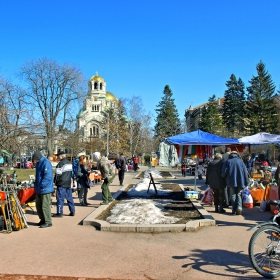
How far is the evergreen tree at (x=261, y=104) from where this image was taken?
188 feet

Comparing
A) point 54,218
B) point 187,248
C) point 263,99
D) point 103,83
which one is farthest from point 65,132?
point 103,83

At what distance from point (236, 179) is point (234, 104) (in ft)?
211

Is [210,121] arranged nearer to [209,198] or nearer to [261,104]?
[261,104]

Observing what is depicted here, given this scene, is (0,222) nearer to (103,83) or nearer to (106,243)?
(106,243)

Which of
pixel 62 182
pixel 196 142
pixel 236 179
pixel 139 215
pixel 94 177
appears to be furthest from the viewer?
pixel 94 177

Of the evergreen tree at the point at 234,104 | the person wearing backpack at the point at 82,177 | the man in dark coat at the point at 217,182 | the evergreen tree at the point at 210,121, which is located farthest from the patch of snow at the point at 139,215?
the evergreen tree at the point at 234,104

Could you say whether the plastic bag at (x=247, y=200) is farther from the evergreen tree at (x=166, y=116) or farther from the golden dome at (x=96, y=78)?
the golden dome at (x=96, y=78)

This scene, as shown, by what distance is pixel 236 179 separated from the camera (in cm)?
923

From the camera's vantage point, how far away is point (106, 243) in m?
6.50

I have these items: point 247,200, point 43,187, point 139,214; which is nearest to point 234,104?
point 247,200

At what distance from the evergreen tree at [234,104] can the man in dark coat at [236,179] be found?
204 feet

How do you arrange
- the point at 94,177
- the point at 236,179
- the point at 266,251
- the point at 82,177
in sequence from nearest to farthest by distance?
the point at 266,251, the point at 236,179, the point at 82,177, the point at 94,177

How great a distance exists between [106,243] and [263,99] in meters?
59.3

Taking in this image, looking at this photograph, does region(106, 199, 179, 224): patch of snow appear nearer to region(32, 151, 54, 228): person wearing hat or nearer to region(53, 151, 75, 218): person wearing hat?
region(53, 151, 75, 218): person wearing hat
